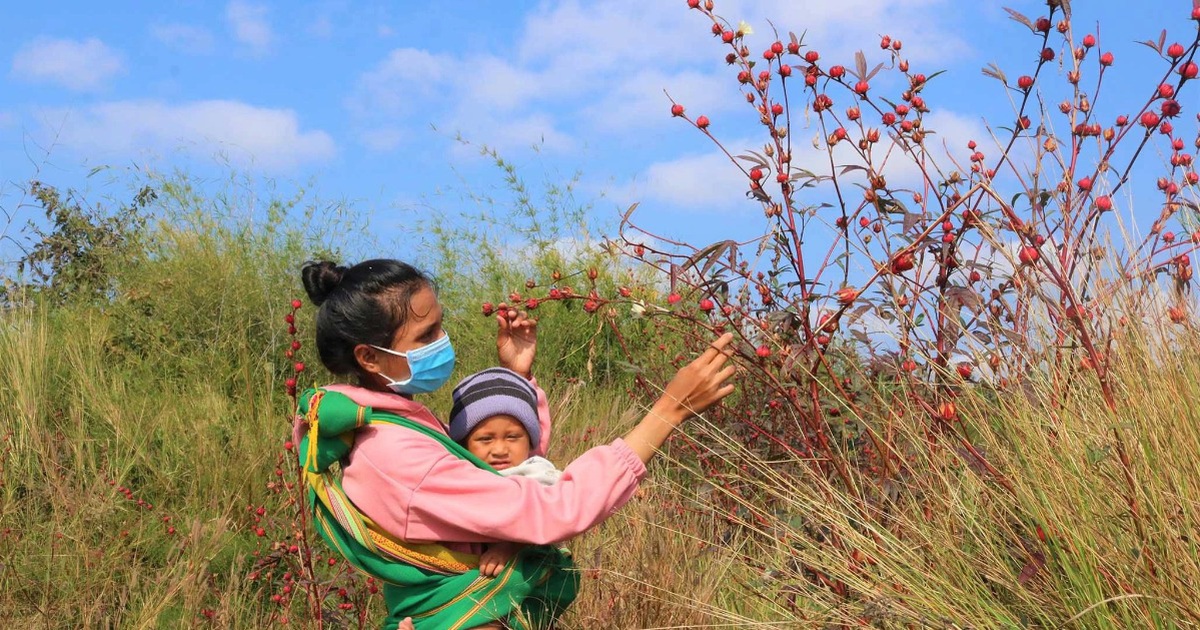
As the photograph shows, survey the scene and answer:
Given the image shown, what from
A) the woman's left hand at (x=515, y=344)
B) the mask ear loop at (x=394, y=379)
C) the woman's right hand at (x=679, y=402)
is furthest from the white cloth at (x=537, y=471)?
the woman's left hand at (x=515, y=344)

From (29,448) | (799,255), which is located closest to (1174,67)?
(799,255)

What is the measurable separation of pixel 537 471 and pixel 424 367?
0.37 meters

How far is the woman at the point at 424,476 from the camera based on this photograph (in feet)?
7.75

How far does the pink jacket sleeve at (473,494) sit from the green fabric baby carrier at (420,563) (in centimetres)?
5

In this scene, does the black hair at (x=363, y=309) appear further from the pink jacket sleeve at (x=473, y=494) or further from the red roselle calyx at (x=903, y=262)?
A: the red roselle calyx at (x=903, y=262)

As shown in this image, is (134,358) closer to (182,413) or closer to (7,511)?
(182,413)

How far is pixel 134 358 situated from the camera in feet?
22.2

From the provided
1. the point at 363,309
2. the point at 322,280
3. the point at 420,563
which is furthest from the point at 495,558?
the point at 322,280

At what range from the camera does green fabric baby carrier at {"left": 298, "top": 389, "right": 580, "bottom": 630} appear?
8.00ft

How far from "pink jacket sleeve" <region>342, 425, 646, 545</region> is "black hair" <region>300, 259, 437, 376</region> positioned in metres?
0.28

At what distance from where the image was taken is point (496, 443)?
2.75 meters

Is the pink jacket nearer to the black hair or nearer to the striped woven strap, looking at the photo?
the striped woven strap

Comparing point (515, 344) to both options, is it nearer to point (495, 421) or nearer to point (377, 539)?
point (495, 421)

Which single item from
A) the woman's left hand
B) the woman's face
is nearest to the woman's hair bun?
the woman's face
